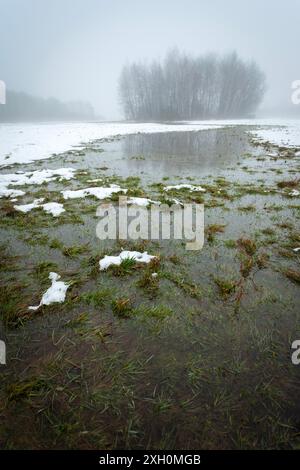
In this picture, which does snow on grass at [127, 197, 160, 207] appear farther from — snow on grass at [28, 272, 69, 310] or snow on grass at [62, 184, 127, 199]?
snow on grass at [28, 272, 69, 310]

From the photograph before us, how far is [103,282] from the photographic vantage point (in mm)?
3209

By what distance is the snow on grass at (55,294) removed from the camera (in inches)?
110

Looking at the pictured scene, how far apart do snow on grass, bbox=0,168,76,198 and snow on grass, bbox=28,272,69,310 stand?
4324mm

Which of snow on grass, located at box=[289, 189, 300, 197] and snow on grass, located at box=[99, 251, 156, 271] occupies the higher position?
snow on grass, located at box=[289, 189, 300, 197]

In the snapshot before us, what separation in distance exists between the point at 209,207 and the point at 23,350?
4.49 metres

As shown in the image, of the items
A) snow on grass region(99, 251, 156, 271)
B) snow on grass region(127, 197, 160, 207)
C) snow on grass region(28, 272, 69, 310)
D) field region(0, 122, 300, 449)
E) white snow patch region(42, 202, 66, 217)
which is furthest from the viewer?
snow on grass region(127, 197, 160, 207)

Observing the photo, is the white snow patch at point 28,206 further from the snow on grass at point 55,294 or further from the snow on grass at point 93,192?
the snow on grass at point 55,294

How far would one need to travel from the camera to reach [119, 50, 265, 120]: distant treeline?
68438 millimetres

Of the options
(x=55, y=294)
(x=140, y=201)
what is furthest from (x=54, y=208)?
(x=55, y=294)

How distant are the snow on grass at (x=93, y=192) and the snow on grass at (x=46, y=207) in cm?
67

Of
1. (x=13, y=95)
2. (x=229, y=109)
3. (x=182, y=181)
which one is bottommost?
(x=182, y=181)

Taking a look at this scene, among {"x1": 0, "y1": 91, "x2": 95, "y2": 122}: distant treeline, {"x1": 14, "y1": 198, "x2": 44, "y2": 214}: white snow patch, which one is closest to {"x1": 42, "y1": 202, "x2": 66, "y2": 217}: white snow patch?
{"x1": 14, "y1": 198, "x2": 44, "y2": 214}: white snow patch

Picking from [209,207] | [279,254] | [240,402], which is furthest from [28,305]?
[209,207]
